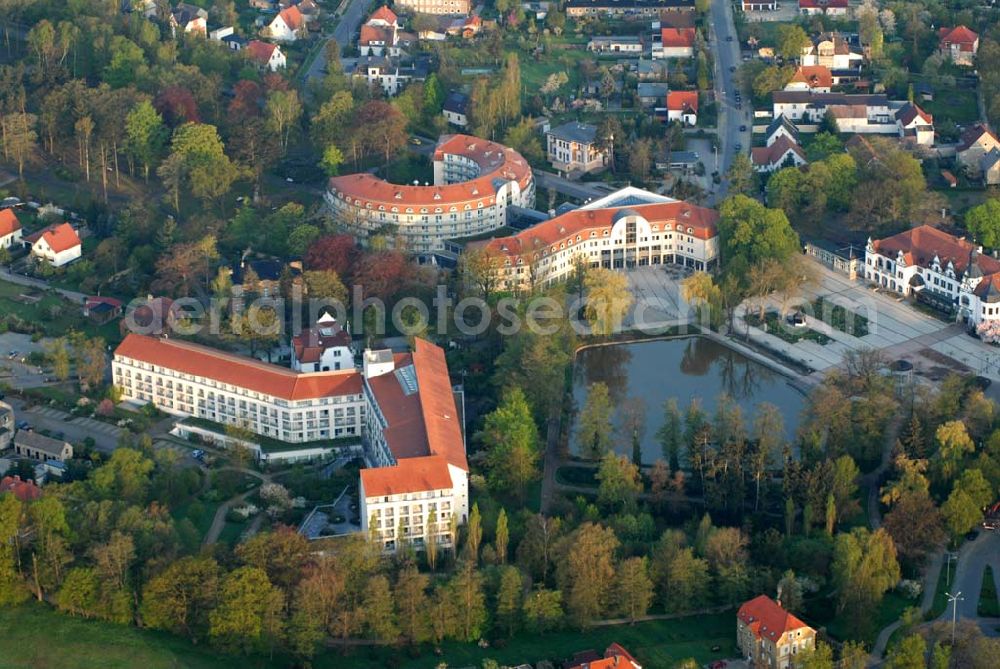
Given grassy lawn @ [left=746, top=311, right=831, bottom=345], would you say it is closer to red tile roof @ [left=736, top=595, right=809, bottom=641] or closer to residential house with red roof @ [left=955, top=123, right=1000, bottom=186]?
residential house with red roof @ [left=955, top=123, right=1000, bottom=186]

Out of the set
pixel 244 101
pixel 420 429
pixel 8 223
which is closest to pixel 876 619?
pixel 420 429

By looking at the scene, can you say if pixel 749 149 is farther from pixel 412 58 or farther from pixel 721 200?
pixel 412 58

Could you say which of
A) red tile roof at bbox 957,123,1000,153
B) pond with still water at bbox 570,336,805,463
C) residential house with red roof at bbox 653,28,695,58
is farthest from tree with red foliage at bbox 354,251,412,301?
residential house with red roof at bbox 653,28,695,58

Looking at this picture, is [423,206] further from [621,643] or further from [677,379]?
A: [621,643]

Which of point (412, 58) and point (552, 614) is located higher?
point (412, 58)

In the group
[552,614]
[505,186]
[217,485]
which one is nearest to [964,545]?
[552,614]
